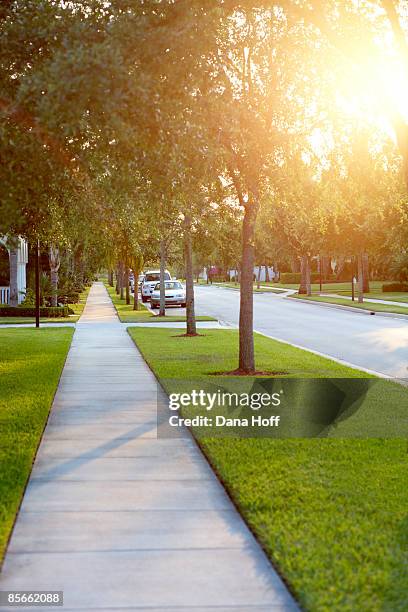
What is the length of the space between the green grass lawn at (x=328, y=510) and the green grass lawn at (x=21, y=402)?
1727 mm

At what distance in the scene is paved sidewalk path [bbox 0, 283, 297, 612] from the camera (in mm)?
4824

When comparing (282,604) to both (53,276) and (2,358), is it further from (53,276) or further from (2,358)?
(53,276)

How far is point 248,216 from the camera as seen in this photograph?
15.3 metres

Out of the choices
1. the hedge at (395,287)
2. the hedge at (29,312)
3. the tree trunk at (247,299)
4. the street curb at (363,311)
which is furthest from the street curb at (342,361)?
the hedge at (395,287)

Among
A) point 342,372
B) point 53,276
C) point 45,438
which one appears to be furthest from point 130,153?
point 53,276

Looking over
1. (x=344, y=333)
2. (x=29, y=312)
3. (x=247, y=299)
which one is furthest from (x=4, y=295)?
(x=247, y=299)

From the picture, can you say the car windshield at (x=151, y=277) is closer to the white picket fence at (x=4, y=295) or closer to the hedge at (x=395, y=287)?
the white picket fence at (x=4, y=295)

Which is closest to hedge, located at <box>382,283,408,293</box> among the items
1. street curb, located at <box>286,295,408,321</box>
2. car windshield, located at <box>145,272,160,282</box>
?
street curb, located at <box>286,295,408,321</box>

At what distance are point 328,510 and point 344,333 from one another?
20315mm

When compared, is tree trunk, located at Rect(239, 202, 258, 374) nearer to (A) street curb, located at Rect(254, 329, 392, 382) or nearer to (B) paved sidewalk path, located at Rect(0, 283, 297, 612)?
(A) street curb, located at Rect(254, 329, 392, 382)

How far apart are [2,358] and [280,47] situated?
29.7 feet

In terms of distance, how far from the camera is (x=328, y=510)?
257 inches

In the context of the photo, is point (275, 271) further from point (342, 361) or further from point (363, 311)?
point (342, 361)

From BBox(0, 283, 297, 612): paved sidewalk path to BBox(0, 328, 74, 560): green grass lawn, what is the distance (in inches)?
4.9
